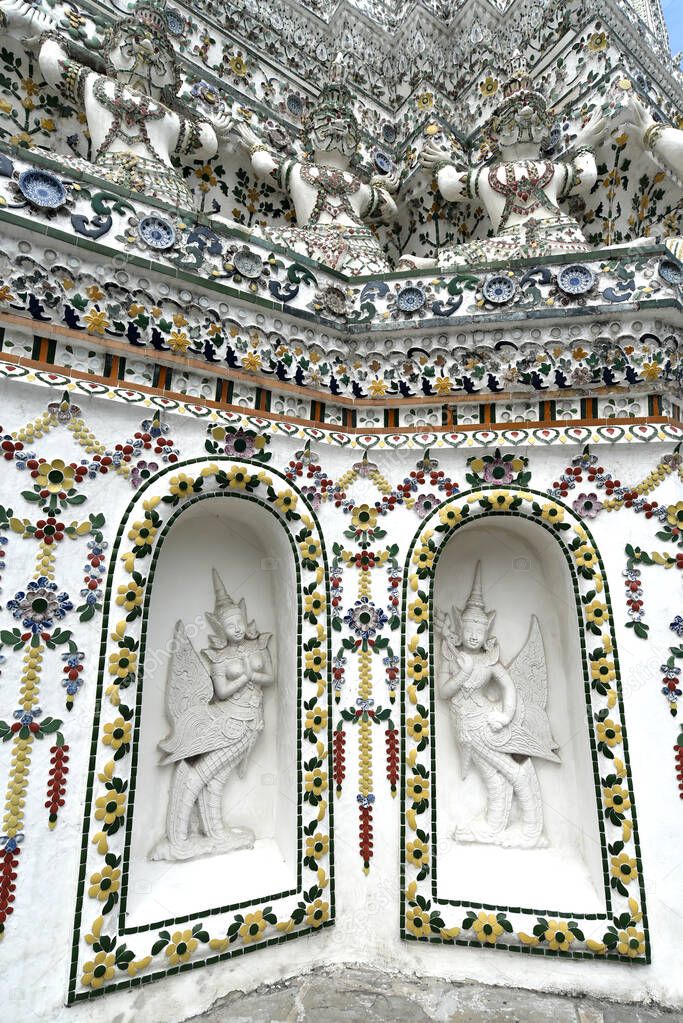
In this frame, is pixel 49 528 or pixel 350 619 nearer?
pixel 49 528

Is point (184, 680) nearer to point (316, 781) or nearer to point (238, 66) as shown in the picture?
point (316, 781)

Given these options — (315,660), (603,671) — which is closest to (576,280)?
(603,671)

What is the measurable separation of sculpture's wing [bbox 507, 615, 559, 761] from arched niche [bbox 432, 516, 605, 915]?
4 cm

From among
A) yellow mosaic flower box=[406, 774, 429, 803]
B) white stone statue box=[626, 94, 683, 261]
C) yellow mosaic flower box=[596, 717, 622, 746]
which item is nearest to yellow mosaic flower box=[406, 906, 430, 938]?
yellow mosaic flower box=[406, 774, 429, 803]

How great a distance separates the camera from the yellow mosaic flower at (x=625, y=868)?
325cm

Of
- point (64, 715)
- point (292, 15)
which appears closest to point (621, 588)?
point (64, 715)

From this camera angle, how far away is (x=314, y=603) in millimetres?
3689

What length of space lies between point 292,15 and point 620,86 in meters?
3.77

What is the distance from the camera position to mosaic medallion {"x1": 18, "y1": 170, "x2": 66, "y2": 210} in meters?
2.96

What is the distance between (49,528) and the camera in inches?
116

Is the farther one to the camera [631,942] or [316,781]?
[316,781]

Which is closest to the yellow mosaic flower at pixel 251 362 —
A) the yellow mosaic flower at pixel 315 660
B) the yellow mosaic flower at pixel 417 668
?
the yellow mosaic flower at pixel 315 660

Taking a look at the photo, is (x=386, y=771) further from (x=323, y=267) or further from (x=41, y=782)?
(x=323, y=267)

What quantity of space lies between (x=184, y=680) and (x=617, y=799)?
2.61 meters
